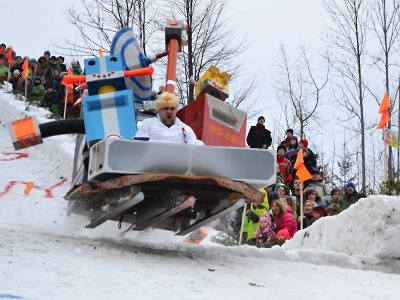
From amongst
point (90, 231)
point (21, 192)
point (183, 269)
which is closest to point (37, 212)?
point (21, 192)

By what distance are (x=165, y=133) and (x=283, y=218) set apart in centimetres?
369

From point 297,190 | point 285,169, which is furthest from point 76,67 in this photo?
point 297,190

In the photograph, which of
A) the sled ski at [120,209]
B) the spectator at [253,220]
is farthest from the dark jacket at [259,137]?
the sled ski at [120,209]

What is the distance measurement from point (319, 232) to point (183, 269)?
10.3 ft

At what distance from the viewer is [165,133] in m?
7.00

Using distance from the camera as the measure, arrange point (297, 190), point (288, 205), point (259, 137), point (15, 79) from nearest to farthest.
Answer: point (288, 205)
point (297, 190)
point (259, 137)
point (15, 79)

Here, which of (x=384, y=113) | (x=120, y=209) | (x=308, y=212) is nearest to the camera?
(x=120, y=209)

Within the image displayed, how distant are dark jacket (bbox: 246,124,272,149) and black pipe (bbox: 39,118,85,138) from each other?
290 inches

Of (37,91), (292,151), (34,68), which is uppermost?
(34,68)

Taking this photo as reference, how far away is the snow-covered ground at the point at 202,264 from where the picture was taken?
195 inches

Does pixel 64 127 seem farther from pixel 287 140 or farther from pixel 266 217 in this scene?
pixel 287 140

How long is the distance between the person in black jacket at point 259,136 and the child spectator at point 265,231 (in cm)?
484

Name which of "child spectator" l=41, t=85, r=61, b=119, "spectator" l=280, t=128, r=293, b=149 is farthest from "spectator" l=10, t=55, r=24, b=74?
"spectator" l=280, t=128, r=293, b=149

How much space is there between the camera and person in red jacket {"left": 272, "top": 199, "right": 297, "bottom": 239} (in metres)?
9.97
